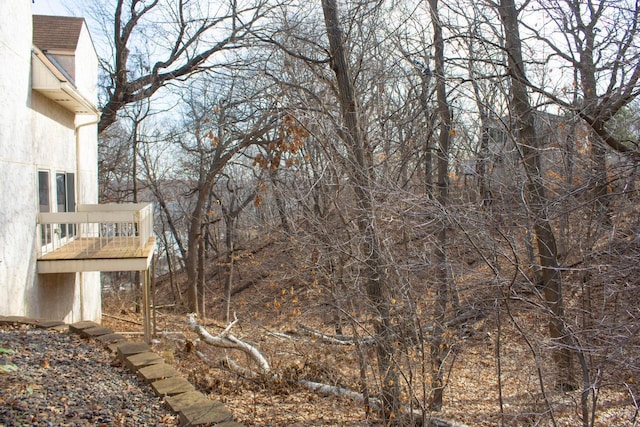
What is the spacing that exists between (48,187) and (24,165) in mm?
1581

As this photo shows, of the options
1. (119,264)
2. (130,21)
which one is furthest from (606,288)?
(130,21)

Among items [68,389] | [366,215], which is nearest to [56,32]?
[366,215]

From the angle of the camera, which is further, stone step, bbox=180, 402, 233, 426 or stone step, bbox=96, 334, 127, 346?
stone step, bbox=96, 334, 127, 346

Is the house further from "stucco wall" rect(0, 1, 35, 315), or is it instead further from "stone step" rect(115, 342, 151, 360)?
"stone step" rect(115, 342, 151, 360)

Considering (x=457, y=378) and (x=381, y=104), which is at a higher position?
(x=381, y=104)

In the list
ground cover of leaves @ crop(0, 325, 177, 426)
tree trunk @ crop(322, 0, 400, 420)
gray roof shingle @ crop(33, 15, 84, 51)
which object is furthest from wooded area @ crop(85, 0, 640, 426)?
gray roof shingle @ crop(33, 15, 84, 51)

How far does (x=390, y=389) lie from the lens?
6.96 m

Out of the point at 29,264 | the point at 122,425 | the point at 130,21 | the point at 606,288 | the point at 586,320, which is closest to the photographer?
the point at 122,425

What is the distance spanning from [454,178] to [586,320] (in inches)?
146

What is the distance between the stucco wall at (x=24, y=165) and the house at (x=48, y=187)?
2 centimetres

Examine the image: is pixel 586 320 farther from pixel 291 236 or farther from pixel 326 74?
pixel 326 74

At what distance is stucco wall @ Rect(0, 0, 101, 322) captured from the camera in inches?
349

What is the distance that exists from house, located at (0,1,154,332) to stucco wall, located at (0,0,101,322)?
0.06ft

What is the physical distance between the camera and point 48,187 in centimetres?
1125
